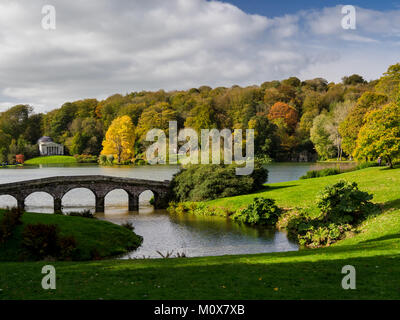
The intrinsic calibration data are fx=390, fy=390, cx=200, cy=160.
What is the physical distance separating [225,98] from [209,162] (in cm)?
7390

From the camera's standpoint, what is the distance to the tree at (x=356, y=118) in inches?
2534

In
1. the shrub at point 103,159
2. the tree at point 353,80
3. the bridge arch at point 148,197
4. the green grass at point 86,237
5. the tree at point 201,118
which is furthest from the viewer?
the tree at point 353,80

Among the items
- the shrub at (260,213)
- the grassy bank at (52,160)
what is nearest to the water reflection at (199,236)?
the shrub at (260,213)

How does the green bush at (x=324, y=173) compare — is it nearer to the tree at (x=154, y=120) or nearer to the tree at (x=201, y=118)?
the tree at (x=201, y=118)

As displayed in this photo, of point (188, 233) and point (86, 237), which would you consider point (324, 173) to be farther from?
point (86, 237)

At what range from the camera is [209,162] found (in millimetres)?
42938

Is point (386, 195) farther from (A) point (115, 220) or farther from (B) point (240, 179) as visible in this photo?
(A) point (115, 220)

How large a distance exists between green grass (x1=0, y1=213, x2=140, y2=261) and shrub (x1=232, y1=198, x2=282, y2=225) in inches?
400

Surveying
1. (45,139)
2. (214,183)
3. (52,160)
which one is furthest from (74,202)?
(45,139)

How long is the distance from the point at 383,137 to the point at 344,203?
61.6 ft

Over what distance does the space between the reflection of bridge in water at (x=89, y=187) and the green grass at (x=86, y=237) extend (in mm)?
13416

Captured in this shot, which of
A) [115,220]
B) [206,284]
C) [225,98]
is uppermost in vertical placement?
[225,98]

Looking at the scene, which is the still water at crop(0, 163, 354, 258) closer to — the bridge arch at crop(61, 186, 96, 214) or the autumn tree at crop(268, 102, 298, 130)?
the bridge arch at crop(61, 186, 96, 214)
